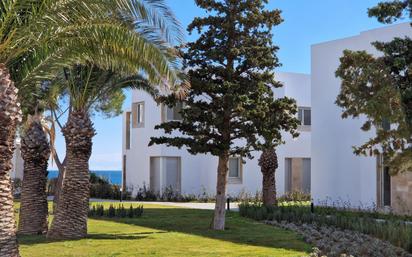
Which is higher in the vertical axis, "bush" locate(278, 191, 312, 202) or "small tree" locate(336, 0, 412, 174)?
"small tree" locate(336, 0, 412, 174)

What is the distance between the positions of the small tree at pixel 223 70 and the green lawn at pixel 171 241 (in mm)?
1293

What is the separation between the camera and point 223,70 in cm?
1727

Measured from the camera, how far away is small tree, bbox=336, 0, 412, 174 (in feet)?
30.5

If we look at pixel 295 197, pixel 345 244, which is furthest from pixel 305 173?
pixel 345 244

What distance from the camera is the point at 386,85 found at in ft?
31.1

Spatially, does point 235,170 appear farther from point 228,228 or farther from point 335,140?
point 228,228

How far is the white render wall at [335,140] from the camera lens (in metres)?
24.8

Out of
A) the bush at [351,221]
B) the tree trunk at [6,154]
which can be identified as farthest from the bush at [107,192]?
the tree trunk at [6,154]

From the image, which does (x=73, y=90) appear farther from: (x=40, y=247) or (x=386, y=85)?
(x=386, y=85)

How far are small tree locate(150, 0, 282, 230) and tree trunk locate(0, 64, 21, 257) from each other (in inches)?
279

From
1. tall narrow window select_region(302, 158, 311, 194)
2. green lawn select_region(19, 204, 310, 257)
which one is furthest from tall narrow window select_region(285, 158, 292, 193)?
green lawn select_region(19, 204, 310, 257)

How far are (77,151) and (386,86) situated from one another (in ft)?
29.3

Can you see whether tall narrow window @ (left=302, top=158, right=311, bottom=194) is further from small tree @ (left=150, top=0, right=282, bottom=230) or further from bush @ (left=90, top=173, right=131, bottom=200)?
small tree @ (left=150, top=0, right=282, bottom=230)

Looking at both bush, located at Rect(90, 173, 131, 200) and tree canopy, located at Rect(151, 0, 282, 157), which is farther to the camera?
bush, located at Rect(90, 173, 131, 200)
